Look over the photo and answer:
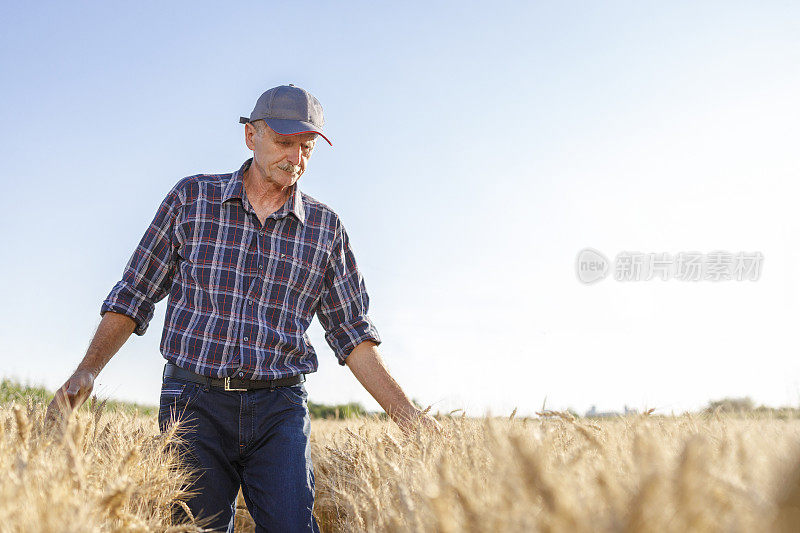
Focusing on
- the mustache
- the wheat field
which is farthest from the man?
the wheat field

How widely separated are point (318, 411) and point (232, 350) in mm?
11456

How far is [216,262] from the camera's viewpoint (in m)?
Answer: 3.26

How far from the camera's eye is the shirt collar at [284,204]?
3369mm

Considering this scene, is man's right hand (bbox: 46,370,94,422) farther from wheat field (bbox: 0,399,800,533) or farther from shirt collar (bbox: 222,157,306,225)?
shirt collar (bbox: 222,157,306,225)

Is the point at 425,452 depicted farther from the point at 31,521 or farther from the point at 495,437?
the point at 31,521

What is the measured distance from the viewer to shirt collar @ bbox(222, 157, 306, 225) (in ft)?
11.1

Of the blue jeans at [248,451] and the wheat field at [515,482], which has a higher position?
the wheat field at [515,482]

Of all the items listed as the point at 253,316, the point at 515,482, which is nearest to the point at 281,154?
the point at 253,316

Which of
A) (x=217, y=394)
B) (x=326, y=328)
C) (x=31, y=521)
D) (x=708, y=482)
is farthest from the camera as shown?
(x=326, y=328)

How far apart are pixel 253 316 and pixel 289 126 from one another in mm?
999

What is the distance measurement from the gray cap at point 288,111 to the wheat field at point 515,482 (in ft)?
5.42

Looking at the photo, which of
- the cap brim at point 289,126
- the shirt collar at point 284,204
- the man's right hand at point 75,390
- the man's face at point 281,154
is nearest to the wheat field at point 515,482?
the man's right hand at point 75,390

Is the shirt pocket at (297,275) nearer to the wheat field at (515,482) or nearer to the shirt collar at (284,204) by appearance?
the shirt collar at (284,204)

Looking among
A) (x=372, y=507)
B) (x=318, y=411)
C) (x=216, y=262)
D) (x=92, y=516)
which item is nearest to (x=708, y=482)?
(x=372, y=507)
